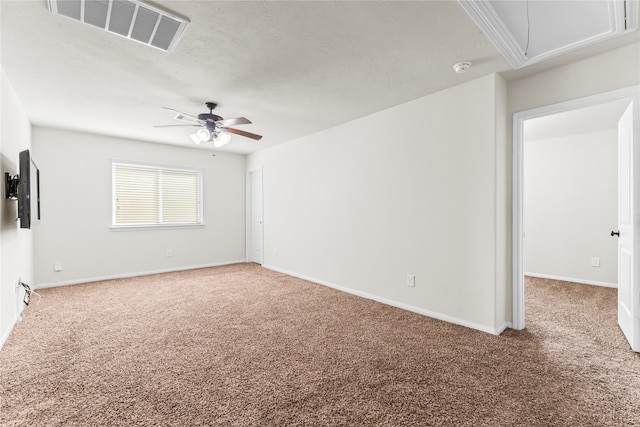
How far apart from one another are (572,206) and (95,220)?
7910 mm

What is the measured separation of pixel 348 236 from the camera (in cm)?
425

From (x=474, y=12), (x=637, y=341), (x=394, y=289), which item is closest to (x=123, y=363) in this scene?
(x=394, y=289)

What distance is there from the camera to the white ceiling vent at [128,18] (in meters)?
Result: 1.77

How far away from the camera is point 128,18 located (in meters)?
1.89

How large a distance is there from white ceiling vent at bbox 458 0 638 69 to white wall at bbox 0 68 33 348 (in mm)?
3909

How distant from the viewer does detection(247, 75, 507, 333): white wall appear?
2.85 metres

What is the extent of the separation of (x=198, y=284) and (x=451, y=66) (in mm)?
4403

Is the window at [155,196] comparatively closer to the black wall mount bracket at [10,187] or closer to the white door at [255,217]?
the white door at [255,217]

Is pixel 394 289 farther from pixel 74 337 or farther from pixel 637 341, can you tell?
pixel 74 337

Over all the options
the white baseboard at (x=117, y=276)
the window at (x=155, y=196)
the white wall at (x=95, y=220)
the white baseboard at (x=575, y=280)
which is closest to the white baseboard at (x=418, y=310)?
the white baseboard at (x=117, y=276)

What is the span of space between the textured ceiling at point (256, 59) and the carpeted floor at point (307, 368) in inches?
95.3

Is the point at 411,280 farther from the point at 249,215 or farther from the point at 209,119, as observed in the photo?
the point at 249,215

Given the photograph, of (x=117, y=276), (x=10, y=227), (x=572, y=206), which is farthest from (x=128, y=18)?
(x=572, y=206)

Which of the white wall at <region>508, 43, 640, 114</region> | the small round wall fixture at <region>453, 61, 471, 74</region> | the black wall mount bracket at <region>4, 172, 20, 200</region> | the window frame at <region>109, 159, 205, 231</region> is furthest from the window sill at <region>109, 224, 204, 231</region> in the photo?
the white wall at <region>508, 43, 640, 114</region>
